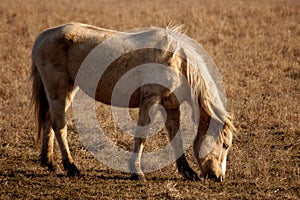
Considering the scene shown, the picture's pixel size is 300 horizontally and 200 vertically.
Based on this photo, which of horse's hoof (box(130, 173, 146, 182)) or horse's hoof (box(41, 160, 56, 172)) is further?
horse's hoof (box(41, 160, 56, 172))

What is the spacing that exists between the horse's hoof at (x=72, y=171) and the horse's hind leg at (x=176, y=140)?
115cm

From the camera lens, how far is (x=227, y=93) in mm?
9805

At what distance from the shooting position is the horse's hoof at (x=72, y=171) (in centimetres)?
Result: 624

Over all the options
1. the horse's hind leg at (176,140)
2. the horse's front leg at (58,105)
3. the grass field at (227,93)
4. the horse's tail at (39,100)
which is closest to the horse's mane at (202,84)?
the horse's hind leg at (176,140)

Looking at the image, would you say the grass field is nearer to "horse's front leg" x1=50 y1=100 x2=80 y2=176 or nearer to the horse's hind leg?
the horse's hind leg

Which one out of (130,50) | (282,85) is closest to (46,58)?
(130,50)

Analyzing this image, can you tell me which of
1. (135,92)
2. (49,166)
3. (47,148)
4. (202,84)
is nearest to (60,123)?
(47,148)

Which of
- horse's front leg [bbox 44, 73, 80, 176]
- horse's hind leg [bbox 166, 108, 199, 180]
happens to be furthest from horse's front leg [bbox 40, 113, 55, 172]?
horse's hind leg [bbox 166, 108, 199, 180]

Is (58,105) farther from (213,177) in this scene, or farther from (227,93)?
(227,93)

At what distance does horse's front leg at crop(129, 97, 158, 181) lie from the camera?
603 cm

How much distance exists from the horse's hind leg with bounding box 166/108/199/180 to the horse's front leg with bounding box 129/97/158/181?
321mm

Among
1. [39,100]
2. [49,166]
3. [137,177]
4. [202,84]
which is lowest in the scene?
[49,166]

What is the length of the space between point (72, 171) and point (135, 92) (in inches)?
45.7

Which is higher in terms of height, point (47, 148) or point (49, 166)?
point (47, 148)
